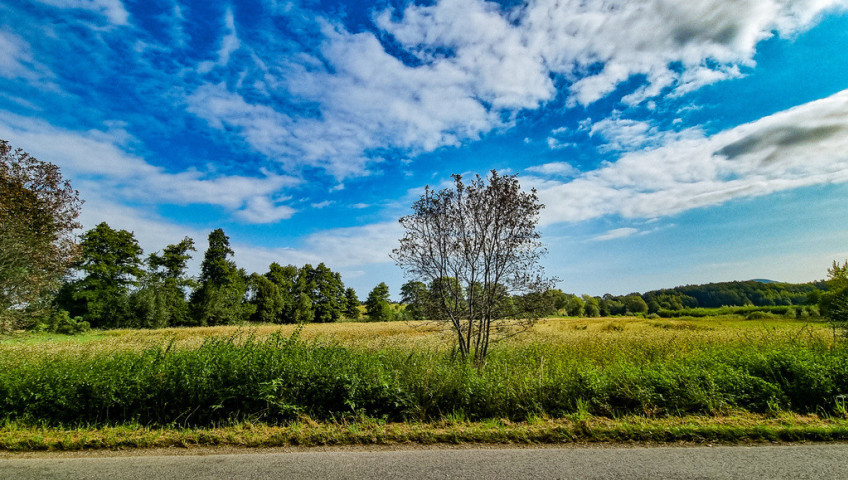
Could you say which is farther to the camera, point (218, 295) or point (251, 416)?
point (218, 295)

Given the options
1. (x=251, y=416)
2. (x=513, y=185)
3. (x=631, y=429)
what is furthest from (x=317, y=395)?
(x=513, y=185)

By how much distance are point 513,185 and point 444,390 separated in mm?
5124

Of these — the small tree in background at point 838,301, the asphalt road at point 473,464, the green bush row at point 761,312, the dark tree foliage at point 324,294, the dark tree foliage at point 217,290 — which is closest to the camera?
the asphalt road at point 473,464

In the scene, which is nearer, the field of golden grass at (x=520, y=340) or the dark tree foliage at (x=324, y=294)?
the field of golden grass at (x=520, y=340)

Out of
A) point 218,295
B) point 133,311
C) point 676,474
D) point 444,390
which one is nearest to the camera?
point 676,474

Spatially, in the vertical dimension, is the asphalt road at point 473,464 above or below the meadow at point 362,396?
below

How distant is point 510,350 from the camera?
11.0 meters

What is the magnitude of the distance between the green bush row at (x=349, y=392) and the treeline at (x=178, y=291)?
106 feet

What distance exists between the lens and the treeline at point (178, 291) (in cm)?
3550

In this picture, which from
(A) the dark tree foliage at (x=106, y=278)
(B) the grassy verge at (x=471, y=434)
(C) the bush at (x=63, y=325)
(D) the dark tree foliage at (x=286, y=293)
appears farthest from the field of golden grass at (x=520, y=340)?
(D) the dark tree foliage at (x=286, y=293)

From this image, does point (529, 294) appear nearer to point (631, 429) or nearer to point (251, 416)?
point (631, 429)

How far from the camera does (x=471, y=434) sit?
4680 millimetres

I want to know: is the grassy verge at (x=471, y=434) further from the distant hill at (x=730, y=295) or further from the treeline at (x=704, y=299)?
the distant hill at (x=730, y=295)

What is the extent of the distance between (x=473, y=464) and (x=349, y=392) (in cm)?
247
